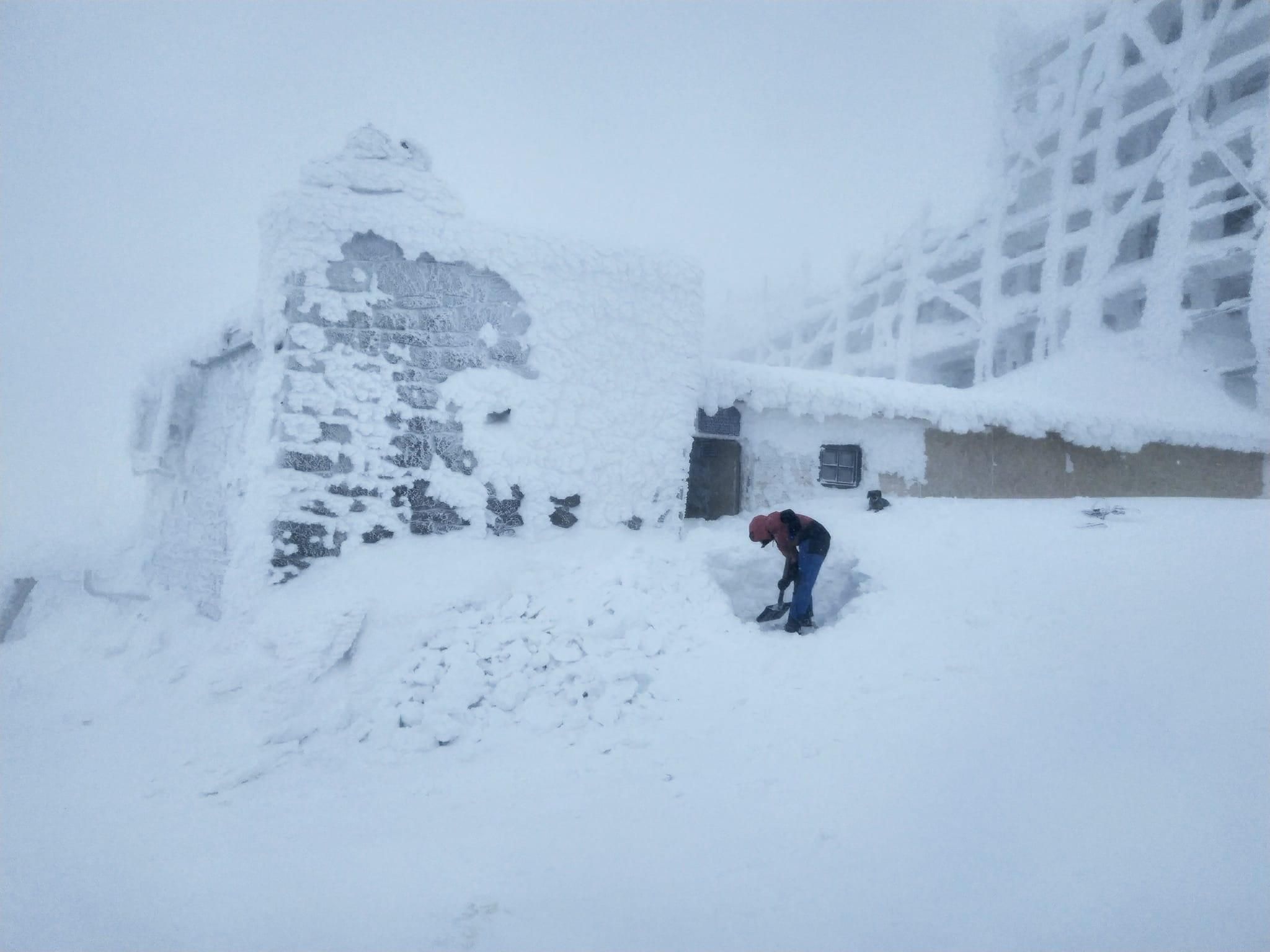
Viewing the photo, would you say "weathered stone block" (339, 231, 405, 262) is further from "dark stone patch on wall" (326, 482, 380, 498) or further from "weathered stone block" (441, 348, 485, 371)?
"dark stone patch on wall" (326, 482, 380, 498)

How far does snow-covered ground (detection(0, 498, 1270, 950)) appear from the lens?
114 inches

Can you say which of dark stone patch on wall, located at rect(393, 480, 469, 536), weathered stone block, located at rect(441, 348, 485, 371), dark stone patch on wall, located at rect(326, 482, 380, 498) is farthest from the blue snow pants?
dark stone patch on wall, located at rect(326, 482, 380, 498)

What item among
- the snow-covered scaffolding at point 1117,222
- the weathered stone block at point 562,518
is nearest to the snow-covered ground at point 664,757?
the weathered stone block at point 562,518

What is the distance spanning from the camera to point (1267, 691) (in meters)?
3.73

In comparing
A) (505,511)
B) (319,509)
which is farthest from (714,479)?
(319,509)

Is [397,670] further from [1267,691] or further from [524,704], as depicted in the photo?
Answer: [1267,691]

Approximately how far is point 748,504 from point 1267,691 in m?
5.64

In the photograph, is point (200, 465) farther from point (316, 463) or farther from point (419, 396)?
point (419, 396)

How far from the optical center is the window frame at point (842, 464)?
9.45 meters

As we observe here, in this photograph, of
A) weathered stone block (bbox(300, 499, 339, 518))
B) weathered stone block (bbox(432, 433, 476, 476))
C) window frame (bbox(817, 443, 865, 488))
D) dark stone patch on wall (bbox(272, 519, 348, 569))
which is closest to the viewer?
dark stone patch on wall (bbox(272, 519, 348, 569))

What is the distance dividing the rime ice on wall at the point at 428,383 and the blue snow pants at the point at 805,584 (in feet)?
5.47

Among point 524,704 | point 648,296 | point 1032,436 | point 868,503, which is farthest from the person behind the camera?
point 1032,436

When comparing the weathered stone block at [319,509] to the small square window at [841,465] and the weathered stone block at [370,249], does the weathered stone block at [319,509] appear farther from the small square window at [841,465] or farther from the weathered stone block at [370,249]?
the small square window at [841,465]

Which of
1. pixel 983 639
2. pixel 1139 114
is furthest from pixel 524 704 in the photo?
pixel 1139 114
